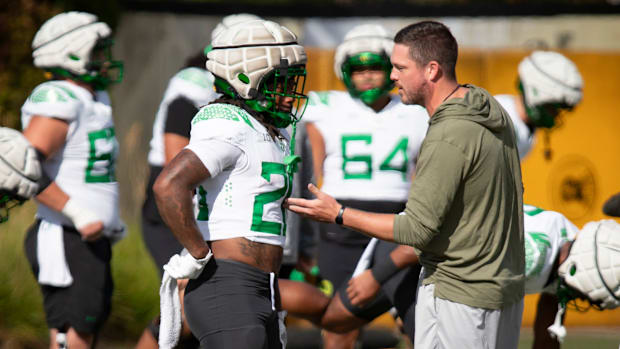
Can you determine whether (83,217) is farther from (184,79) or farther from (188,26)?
(188,26)

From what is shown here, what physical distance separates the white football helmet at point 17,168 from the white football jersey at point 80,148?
0.97 ft

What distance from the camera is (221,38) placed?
3918 mm

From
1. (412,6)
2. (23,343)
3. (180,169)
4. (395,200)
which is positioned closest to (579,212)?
(412,6)

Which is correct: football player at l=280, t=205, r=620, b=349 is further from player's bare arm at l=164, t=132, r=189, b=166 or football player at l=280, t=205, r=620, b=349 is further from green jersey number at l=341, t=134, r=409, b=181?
player's bare arm at l=164, t=132, r=189, b=166

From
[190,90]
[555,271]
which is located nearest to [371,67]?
[190,90]

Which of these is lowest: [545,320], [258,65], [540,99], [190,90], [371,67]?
[545,320]

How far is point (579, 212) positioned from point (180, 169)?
20.0ft

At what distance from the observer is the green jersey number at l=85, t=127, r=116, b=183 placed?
200 inches

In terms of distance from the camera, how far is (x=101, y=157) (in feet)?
16.9

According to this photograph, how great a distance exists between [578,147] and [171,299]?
5970 millimetres

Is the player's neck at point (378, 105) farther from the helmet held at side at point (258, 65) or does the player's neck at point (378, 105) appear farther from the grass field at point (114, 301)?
the grass field at point (114, 301)

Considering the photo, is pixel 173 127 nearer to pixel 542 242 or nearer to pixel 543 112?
pixel 542 242

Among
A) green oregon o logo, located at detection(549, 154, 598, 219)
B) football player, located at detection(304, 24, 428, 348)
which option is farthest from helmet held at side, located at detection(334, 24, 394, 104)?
green oregon o logo, located at detection(549, 154, 598, 219)

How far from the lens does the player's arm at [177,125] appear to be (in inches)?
216
